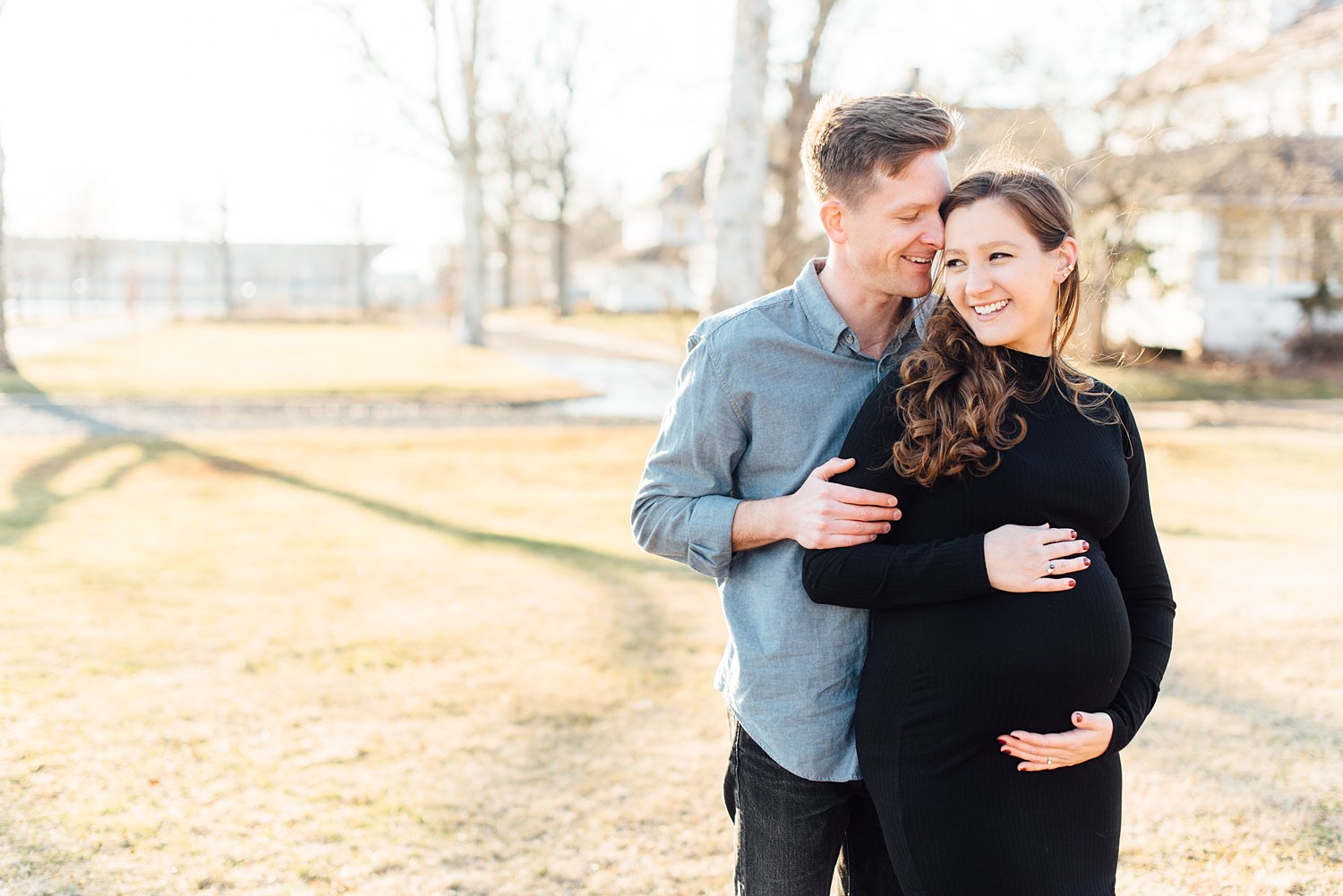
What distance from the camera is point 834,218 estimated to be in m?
2.23

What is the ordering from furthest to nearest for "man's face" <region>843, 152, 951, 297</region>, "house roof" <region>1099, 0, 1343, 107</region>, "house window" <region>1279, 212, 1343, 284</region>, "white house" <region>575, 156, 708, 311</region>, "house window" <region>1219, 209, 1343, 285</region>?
"white house" <region>575, 156, 708, 311</region> < "house window" <region>1219, 209, 1343, 285</region> < "house window" <region>1279, 212, 1343, 284</region> < "house roof" <region>1099, 0, 1343, 107</region> < "man's face" <region>843, 152, 951, 297</region>

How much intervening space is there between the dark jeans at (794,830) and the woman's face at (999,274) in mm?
921

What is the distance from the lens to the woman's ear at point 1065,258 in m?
2.09

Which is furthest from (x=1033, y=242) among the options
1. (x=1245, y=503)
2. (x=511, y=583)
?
(x=1245, y=503)

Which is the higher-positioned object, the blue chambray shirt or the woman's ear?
the woman's ear

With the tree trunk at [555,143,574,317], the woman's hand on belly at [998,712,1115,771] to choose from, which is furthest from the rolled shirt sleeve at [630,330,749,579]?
the tree trunk at [555,143,574,317]

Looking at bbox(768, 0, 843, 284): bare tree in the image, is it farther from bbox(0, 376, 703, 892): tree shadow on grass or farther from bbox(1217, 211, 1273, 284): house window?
bbox(1217, 211, 1273, 284): house window

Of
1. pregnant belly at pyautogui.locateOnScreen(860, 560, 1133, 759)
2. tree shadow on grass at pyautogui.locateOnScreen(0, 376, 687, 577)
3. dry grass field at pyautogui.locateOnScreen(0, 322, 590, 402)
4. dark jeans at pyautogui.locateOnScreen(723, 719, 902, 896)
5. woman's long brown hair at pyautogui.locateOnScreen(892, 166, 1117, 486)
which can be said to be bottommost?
tree shadow on grass at pyautogui.locateOnScreen(0, 376, 687, 577)

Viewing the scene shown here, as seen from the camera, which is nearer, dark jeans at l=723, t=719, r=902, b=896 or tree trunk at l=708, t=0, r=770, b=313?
dark jeans at l=723, t=719, r=902, b=896

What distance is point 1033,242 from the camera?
6.70 feet

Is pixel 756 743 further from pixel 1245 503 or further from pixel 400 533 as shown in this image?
pixel 1245 503

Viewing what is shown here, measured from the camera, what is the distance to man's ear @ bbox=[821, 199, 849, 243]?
2.22 m

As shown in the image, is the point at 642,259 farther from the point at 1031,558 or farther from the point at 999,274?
the point at 1031,558

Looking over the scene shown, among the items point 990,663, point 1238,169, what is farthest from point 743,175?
point 1238,169
